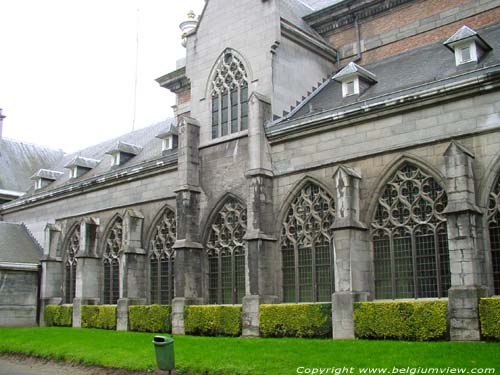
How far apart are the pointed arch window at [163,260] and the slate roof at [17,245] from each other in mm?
9305

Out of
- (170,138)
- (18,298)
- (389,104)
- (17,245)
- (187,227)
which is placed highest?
(170,138)

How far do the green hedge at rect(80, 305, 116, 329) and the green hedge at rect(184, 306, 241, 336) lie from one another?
517cm

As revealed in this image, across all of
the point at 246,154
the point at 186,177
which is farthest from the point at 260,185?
the point at 186,177

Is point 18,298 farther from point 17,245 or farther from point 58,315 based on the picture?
point 17,245

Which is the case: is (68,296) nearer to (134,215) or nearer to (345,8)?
(134,215)

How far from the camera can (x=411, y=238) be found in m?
17.8

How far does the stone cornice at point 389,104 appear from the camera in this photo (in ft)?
55.2

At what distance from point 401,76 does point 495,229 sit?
6985mm

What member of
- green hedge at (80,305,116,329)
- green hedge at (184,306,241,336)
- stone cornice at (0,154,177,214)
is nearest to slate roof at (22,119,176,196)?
stone cornice at (0,154,177,214)

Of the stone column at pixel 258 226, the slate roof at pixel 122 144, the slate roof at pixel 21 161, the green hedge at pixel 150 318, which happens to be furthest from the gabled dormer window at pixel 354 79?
the slate roof at pixel 21 161

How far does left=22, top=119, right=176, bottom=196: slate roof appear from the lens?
3062cm

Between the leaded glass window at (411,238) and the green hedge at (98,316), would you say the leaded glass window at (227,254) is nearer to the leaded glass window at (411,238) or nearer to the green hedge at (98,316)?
the green hedge at (98,316)

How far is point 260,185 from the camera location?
21.0 meters

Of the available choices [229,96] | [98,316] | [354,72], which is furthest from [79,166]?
[354,72]
